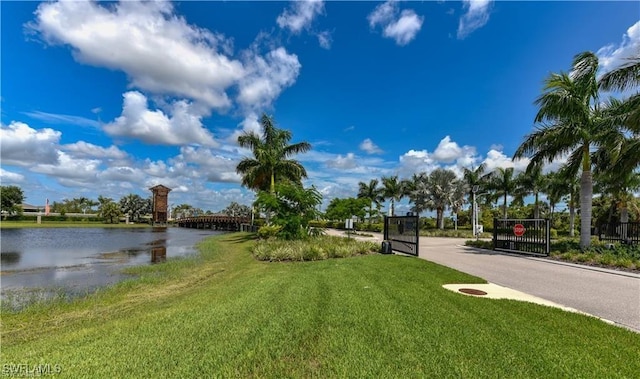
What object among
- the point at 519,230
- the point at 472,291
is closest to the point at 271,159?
the point at 519,230

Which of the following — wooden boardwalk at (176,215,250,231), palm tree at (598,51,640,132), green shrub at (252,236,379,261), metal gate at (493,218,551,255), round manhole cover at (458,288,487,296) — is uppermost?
palm tree at (598,51,640,132)

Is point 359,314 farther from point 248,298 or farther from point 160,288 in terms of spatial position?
point 160,288

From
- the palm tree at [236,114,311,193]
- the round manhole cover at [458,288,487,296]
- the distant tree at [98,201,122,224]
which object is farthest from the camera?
the distant tree at [98,201,122,224]

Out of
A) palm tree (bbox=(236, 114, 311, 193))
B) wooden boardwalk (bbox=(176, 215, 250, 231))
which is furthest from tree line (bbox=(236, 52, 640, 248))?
wooden boardwalk (bbox=(176, 215, 250, 231))

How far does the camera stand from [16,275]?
11.8 metres

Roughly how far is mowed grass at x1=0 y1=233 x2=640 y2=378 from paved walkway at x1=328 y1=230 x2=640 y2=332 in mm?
1264

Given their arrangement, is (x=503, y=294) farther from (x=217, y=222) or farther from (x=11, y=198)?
(x=11, y=198)

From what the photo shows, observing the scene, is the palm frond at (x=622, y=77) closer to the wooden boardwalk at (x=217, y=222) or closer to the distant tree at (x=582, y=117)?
the distant tree at (x=582, y=117)

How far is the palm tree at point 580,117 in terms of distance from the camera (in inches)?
574

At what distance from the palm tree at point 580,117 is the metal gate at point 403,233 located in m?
7.21

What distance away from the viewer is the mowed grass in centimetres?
368

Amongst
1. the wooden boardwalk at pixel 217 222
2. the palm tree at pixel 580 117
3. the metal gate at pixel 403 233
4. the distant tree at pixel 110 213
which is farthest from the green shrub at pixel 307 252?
the distant tree at pixel 110 213

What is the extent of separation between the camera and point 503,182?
37.5 m

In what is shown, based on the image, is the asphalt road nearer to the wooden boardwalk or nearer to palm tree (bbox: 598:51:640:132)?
palm tree (bbox: 598:51:640:132)
